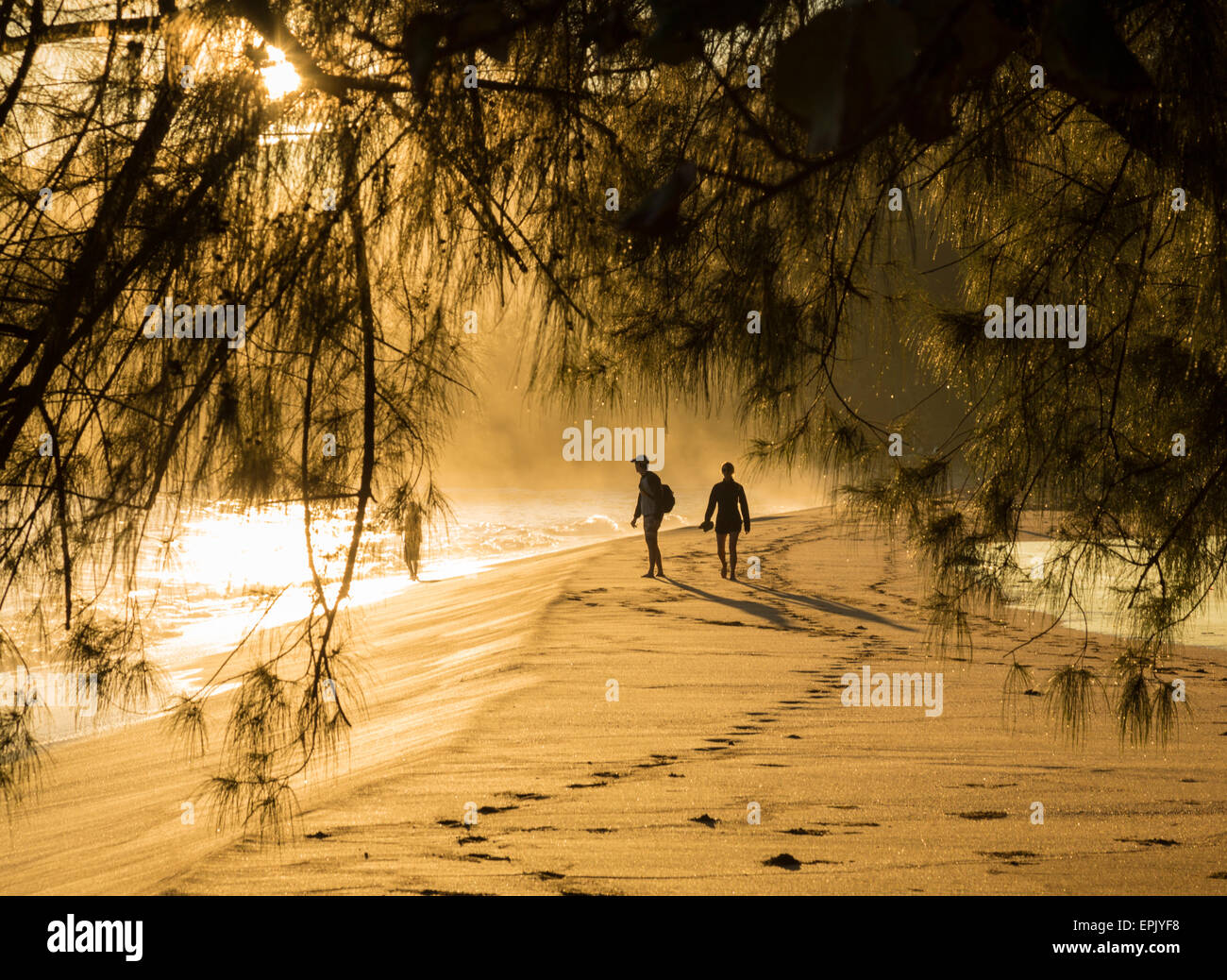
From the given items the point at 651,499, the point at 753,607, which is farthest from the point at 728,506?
the point at 753,607

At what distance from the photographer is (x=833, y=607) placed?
871 cm

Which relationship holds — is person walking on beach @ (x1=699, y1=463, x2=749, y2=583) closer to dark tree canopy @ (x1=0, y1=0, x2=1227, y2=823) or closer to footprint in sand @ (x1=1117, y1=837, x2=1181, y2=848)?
footprint in sand @ (x1=1117, y1=837, x2=1181, y2=848)

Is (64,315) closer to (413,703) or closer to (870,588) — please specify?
(413,703)

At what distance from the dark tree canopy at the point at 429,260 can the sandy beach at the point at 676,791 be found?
1.75 feet

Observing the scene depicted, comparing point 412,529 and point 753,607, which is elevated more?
point 412,529

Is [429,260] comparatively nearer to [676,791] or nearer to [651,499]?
[676,791]

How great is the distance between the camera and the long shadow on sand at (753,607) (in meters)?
7.70

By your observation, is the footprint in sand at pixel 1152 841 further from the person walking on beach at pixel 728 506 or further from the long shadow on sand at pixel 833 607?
the person walking on beach at pixel 728 506

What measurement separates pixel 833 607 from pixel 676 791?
5.38 metres

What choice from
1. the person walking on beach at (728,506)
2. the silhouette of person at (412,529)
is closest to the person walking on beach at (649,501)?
the person walking on beach at (728,506)

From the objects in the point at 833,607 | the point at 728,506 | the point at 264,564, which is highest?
the point at 264,564

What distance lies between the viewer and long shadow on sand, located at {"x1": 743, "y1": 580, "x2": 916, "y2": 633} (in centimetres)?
782

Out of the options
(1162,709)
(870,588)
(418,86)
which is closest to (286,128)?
(418,86)
